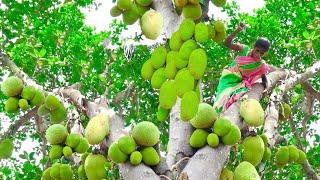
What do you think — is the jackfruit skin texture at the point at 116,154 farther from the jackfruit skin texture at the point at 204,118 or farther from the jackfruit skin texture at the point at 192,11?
the jackfruit skin texture at the point at 192,11

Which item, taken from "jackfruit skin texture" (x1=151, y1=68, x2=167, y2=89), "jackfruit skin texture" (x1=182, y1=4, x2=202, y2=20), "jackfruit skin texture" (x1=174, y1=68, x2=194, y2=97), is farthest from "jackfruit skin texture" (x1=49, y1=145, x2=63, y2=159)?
"jackfruit skin texture" (x1=174, y1=68, x2=194, y2=97)

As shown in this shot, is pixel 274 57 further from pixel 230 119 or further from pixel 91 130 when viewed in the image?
pixel 91 130

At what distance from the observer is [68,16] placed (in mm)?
5879

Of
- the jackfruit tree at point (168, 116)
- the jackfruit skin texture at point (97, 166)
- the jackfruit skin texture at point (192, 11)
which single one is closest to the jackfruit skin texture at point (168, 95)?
the jackfruit tree at point (168, 116)

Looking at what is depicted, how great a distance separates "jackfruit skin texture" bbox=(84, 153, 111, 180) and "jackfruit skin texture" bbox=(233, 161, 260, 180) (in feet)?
1.85

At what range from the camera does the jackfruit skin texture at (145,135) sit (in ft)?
7.07

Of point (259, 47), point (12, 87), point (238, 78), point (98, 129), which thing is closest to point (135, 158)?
point (98, 129)

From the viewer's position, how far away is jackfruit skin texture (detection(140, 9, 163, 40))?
88.4 inches

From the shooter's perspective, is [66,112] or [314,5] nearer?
[66,112]

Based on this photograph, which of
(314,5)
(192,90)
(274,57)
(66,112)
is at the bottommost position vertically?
(192,90)

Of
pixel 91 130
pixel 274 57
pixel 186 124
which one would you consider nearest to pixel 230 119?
pixel 186 124

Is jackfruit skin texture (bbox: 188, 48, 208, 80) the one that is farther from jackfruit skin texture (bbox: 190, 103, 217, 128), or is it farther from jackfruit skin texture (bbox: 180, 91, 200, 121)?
jackfruit skin texture (bbox: 190, 103, 217, 128)

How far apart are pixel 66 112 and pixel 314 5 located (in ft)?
12.3

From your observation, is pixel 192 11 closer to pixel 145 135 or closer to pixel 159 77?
→ pixel 159 77
